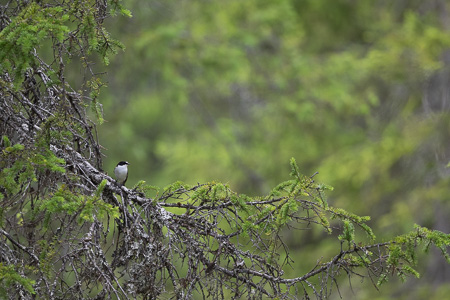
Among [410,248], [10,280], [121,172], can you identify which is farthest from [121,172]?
[410,248]

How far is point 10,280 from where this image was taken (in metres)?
3.53

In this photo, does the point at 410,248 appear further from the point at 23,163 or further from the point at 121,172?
the point at 121,172

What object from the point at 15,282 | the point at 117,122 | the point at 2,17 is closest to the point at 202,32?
the point at 117,122

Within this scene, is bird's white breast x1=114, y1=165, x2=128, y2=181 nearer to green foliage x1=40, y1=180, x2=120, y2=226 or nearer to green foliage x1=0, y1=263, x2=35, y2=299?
green foliage x1=40, y1=180, x2=120, y2=226

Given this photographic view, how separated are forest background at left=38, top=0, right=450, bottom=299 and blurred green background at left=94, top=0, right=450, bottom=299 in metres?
0.03

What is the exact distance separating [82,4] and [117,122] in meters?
8.93

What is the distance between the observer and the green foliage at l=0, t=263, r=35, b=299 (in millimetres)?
3510

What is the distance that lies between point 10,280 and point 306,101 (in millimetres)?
9867

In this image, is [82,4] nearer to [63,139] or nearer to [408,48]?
[63,139]

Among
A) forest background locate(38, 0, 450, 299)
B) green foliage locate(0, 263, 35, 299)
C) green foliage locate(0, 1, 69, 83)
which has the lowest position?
green foliage locate(0, 263, 35, 299)

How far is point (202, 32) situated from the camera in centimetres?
1206

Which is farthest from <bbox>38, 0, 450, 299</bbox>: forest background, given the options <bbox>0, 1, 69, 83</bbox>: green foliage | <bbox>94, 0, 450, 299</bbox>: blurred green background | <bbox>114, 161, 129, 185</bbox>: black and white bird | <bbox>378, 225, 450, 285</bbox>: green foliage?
<bbox>378, 225, 450, 285</bbox>: green foliage

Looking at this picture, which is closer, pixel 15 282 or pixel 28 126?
pixel 15 282

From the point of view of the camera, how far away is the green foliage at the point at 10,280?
351 cm
